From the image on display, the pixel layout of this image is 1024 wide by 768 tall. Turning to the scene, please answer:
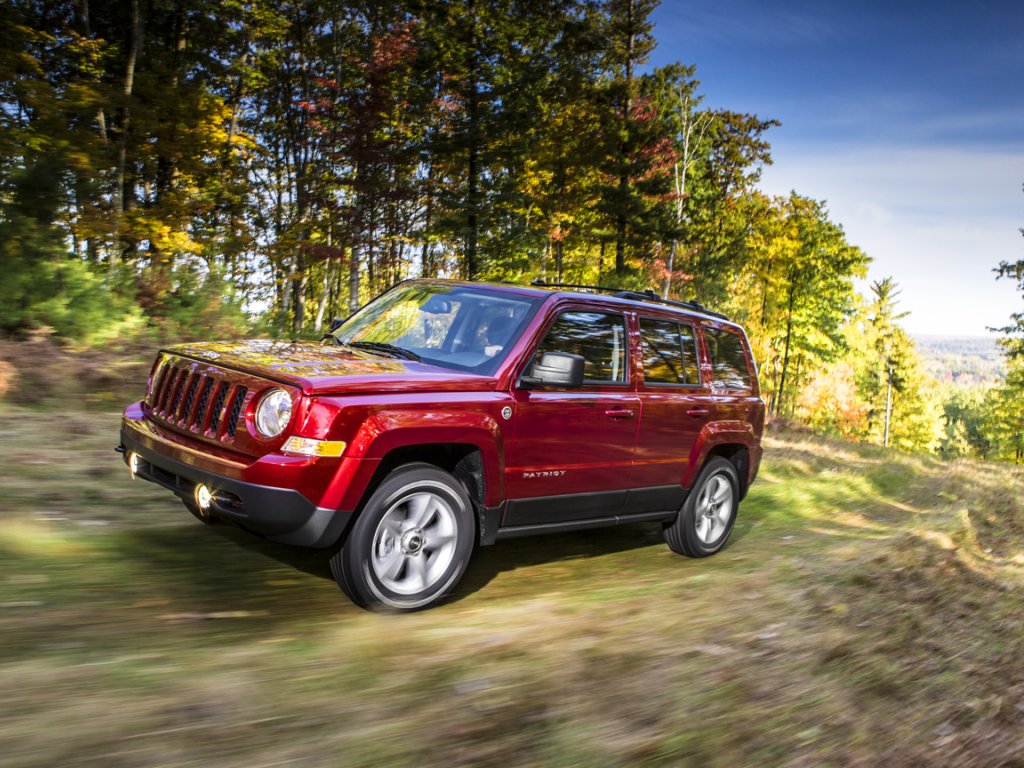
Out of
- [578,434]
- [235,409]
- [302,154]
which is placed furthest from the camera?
[302,154]

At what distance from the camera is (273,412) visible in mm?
4070

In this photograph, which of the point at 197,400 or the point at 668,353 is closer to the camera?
the point at 197,400

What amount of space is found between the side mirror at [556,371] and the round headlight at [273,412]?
1473mm

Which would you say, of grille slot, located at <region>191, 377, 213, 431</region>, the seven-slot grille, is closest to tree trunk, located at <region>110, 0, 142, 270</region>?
the seven-slot grille

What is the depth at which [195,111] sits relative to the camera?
17.7m

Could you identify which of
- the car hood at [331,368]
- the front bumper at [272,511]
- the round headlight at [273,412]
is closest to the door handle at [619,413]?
the car hood at [331,368]

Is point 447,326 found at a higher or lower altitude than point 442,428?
higher

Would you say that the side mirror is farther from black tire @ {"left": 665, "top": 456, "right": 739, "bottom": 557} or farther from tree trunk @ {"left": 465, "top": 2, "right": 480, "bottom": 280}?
tree trunk @ {"left": 465, "top": 2, "right": 480, "bottom": 280}

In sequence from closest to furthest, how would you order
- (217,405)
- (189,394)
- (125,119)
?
(217,405) → (189,394) → (125,119)

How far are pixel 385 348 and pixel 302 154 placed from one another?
59.6 feet

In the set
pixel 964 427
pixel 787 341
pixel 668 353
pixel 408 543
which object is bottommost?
pixel 964 427

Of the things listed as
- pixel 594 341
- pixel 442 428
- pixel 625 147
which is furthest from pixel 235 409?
pixel 625 147

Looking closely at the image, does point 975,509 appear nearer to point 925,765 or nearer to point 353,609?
point 925,765

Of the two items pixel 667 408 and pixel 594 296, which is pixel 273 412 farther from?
pixel 667 408
